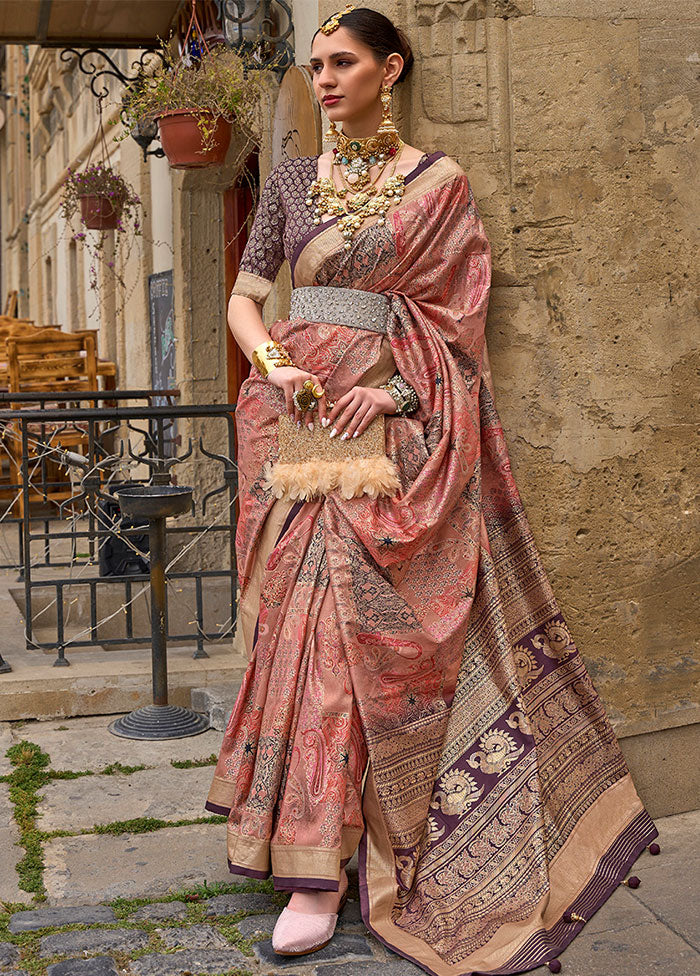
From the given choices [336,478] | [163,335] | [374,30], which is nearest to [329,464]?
[336,478]

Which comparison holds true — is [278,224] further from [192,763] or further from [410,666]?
[192,763]

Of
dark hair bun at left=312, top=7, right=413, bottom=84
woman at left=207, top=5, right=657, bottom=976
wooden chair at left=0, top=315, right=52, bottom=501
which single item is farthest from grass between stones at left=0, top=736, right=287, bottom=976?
wooden chair at left=0, top=315, right=52, bottom=501

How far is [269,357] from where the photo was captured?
3109 mm

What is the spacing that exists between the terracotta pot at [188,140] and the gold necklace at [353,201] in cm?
280

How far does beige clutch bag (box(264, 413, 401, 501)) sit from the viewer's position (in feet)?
9.93

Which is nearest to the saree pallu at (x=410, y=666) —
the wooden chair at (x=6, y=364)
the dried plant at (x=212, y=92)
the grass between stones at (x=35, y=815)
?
the grass between stones at (x=35, y=815)

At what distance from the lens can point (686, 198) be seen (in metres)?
3.54

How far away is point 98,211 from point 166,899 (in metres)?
7.31

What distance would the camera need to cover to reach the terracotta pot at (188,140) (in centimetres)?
579

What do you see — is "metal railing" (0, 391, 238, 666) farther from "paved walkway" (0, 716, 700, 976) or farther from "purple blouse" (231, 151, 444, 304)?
"purple blouse" (231, 151, 444, 304)

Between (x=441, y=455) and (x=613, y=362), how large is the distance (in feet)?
2.39

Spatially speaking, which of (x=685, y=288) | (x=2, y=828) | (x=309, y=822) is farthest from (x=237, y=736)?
(x=685, y=288)

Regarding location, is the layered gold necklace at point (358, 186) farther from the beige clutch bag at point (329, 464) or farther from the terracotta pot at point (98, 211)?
the terracotta pot at point (98, 211)

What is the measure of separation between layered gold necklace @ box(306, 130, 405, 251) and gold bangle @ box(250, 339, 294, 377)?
0.31m
